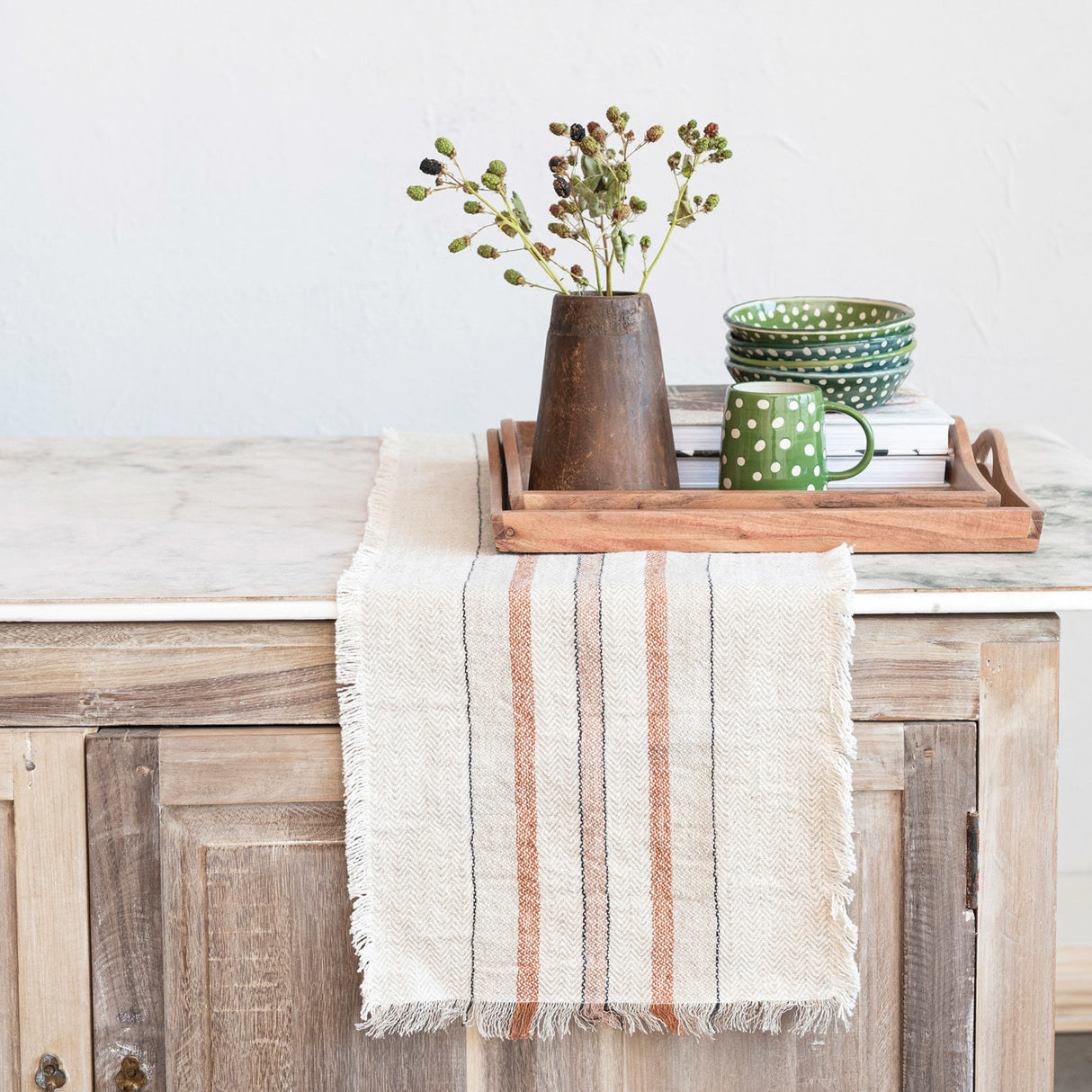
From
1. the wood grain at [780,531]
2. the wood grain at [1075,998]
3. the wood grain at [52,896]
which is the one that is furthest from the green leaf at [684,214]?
the wood grain at [1075,998]

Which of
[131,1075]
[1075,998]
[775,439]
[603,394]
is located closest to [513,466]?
[603,394]

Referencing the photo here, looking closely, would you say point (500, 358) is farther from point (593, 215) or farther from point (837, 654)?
point (837, 654)

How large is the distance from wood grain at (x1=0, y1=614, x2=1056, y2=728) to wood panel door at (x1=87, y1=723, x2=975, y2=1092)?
0.02m

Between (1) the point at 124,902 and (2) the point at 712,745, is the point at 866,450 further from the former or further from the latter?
(1) the point at 124,902

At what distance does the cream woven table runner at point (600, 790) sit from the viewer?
0.85 m

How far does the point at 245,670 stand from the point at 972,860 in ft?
1.67

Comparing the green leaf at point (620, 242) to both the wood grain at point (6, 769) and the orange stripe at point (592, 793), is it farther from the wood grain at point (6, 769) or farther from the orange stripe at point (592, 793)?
the wood grain at point (6, 769)

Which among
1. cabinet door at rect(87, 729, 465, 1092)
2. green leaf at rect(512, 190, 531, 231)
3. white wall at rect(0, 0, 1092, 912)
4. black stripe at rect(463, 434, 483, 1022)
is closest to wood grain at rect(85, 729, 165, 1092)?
cabinet door at rect(87, 729, 465, 1092)

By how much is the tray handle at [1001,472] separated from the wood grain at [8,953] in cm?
74

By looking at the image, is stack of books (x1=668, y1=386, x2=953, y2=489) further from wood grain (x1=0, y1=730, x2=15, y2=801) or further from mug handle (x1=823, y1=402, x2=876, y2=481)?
wood grain (x1=0, y1=730, x2=15, y2=801)

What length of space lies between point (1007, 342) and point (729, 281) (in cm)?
38

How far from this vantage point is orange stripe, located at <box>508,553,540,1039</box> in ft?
2.80

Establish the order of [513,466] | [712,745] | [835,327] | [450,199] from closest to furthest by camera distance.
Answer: [712,745], [513,466], [835,327], [450,199]

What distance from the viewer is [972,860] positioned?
897mm
